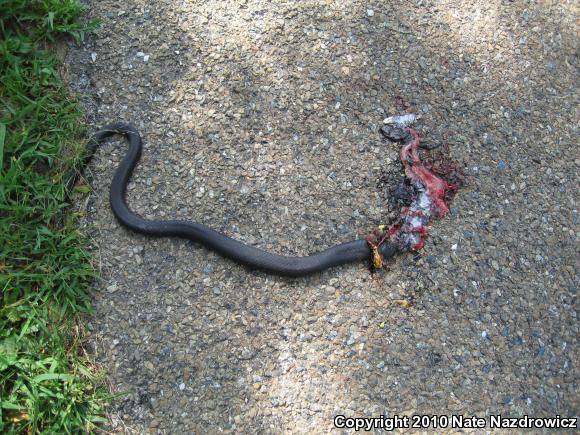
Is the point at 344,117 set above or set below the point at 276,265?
above

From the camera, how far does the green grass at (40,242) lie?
2.71 metres

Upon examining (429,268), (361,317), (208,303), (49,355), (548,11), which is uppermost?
(548,11)

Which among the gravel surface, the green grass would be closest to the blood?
the gravel surface

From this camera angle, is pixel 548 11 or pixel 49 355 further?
pixel 548 11

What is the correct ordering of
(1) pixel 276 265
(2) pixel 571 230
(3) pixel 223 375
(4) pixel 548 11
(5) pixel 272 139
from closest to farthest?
(3) pixel 223 375 → (1) pixel 276 265 → (2) pixel 571 230 → (5) pixel 272 139 → (4) pixel 548 11

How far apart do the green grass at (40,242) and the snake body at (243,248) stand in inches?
11.9

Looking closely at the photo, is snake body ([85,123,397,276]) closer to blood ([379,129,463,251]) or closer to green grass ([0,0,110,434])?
blood ([379,129,463,251])

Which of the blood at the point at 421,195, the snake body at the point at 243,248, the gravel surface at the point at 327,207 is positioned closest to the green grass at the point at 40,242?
the gravel surface at the point at 327,207

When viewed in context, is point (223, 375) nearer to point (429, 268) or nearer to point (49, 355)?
point (49, 355)

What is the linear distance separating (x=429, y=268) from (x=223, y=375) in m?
1.31

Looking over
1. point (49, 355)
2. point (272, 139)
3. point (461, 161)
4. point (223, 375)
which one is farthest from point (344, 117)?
point (49, 355)

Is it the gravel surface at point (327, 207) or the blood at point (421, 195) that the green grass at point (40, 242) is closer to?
the gravel surface at point (327, 207)

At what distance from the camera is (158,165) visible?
3.39 meters

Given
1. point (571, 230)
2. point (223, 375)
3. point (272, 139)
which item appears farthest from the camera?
point (272, 139)
